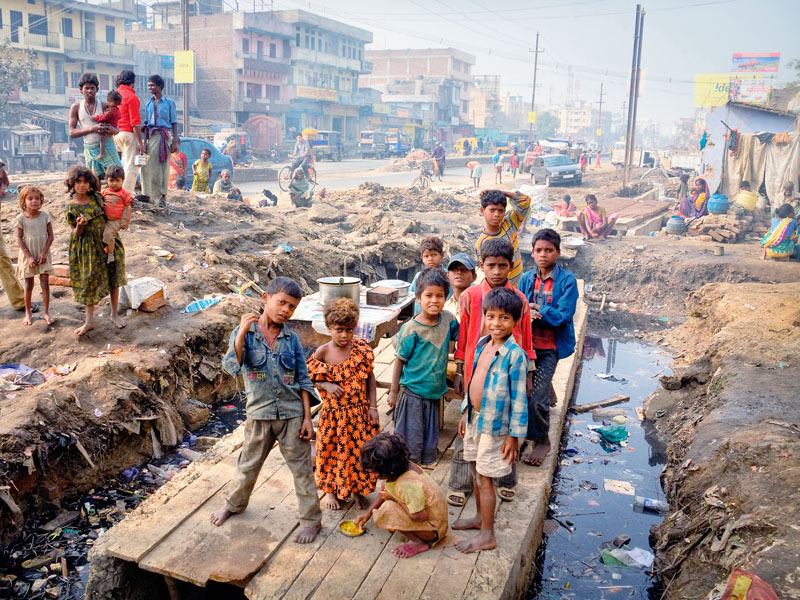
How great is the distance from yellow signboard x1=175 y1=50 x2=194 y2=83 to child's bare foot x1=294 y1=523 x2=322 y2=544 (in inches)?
702

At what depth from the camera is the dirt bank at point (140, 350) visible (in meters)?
4.65

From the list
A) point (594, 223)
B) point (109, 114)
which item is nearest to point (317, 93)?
point (594, 223)

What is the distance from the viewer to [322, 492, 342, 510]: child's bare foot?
369 cm

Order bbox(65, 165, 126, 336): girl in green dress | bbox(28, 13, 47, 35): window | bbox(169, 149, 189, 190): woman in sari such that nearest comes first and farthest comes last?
1. bbox(65, 165, 126, 336): girl in green dress
2. bbox(169, 149, 189, 190): woman in sari
3. bbox(28, 13, 47, 35): window

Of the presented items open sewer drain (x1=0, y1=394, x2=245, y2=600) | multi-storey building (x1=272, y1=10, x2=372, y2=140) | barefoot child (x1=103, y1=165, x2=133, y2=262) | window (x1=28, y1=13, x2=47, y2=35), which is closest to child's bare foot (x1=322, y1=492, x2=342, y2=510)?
open sewer drain (x1=0, y1=394, x2=245, y2=600)

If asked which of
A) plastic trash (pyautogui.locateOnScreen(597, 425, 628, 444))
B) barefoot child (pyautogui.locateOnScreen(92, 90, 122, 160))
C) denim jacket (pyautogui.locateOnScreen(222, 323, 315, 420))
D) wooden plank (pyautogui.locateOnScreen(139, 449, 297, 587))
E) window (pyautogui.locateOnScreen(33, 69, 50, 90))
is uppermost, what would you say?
window (pyautogui.locateOnScreen(33, 69, 50, 90))

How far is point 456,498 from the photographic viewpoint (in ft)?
12.6

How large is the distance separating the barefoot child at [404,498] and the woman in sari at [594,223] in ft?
44.9

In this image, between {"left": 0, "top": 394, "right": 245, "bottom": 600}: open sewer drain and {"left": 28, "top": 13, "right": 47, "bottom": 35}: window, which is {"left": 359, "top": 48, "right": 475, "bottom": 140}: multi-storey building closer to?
{"left": 28, "top": 13, "right": 47, "bottom": 35}: window

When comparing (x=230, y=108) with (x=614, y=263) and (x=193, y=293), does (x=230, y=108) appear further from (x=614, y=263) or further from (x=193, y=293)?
(x=193, y=293)

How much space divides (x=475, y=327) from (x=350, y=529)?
1407mm

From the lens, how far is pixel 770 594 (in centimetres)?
265

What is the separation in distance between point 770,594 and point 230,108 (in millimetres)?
43640

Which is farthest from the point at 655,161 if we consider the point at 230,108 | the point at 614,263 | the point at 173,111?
the point at 173,111
